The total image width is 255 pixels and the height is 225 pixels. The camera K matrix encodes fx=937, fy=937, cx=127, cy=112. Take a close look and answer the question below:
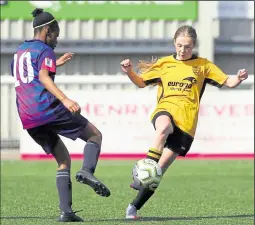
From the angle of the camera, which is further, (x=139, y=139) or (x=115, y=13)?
(x=115, y=13)

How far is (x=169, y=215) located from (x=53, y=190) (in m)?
3.61

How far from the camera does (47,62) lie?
7.50 m

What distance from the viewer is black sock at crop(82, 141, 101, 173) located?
25.1 feet

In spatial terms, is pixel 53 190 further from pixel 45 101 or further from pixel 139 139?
pixel 139 139

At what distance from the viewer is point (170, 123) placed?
8.09 metres

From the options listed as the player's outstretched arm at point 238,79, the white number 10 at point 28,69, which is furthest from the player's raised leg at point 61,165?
the player's outstretched arm at point 238,79

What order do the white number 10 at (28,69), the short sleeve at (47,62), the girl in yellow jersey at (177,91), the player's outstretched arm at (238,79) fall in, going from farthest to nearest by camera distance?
the player's outstretched arm at (238,79)
the girl in yellow jersey at (177,91)
the white number 10 at (28,69)
the short sleeve at (47,62)

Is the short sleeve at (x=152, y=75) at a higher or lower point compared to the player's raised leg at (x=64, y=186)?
higher

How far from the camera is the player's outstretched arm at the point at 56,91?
7211 millimetres

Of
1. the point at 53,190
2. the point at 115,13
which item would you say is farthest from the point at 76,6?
the point at 53,190

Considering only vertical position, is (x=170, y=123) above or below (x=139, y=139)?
above

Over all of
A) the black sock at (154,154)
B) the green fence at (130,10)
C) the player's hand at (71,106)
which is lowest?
the black sock at (154,154)

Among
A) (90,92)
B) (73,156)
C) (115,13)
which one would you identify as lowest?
Result: (73,156)

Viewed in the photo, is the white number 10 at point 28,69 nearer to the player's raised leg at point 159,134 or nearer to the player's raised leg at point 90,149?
the player's raised leg at point 90,149
